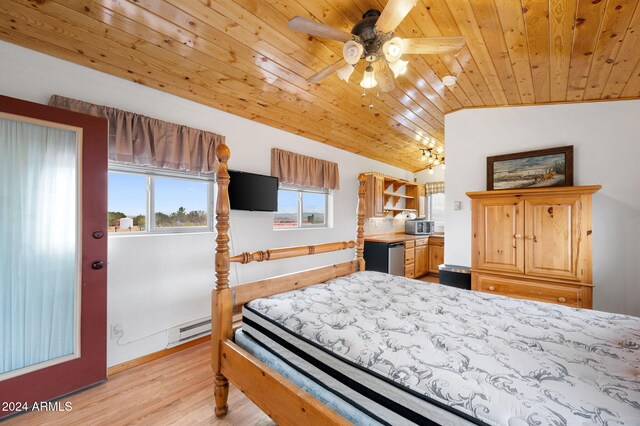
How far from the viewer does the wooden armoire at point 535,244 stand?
2.38 metres

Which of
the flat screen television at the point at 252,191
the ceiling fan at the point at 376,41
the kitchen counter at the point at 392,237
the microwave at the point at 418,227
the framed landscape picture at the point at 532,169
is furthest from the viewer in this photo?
the microwave at the point at 418,227

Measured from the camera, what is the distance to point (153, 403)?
186cm

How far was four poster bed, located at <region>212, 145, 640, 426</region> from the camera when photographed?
2.72 feet

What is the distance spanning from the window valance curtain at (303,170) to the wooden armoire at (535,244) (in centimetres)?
202

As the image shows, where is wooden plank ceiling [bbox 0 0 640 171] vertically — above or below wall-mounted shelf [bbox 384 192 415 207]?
above

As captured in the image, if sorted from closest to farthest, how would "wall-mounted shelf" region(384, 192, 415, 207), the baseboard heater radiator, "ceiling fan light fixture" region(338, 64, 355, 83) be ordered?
1. "ceiling fan light fixture" region(338, 64, 355, 83)
2. the baseboard heater radiator
3. "wall-mounted shelf" region(384, 192, 415, 207)

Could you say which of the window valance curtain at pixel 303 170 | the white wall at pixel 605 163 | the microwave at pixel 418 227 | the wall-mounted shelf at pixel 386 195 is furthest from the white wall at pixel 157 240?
the microwave at pixel 418 227

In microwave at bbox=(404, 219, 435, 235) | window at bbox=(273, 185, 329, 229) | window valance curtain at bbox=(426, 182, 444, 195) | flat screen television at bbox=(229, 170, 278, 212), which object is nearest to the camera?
flat screen television at bbox=(229, 170, 278, 212)

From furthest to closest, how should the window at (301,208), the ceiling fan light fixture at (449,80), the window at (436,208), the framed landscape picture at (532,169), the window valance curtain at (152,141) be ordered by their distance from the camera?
the window at (436,208)
the window at (301,208)
the framed landscape picture at (532,169)
the ceiling fan light fixture at (449,80)
the window valance curtain at (152,141)

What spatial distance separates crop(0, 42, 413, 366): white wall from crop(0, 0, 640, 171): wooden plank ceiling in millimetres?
120

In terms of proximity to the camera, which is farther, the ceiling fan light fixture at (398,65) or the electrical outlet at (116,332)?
the electrical outlet at (116,332)

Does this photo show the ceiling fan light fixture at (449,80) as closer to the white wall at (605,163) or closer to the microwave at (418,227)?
the white wall at (605,163)

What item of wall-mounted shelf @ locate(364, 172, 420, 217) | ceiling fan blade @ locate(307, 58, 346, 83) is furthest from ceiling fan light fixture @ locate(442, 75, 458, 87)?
wall-mounted shelf @ locate(364, 172, 420, 217)

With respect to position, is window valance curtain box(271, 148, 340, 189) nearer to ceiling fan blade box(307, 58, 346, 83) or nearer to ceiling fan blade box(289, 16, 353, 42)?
ceiling fan blade box(307, 58, 346, 83)
